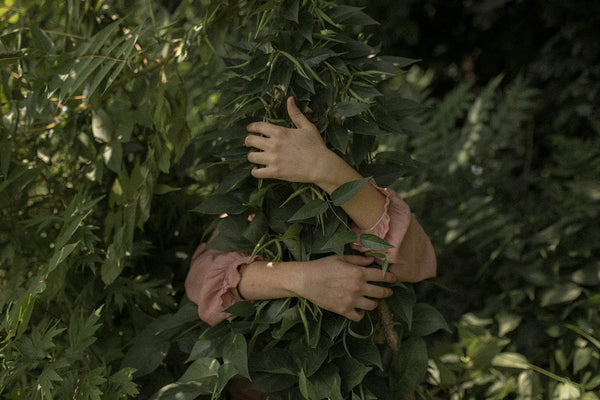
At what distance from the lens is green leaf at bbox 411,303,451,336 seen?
0.81 metres

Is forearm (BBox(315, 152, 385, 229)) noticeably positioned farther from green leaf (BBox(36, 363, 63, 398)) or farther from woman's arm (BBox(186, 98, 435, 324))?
green leaf (BBox(36, 363, 63, 398))

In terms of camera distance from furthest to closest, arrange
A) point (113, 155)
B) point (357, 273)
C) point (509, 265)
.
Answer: point (509, 265) → point (113, 155) → point (357, 273)

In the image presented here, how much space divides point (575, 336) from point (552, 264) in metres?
0.17

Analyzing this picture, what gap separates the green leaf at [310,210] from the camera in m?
0.68

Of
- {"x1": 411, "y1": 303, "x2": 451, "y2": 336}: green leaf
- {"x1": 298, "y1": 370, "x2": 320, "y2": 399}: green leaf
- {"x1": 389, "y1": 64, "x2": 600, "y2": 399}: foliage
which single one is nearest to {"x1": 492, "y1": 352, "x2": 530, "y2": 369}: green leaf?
{"x1": 389, "y1": 64, "x2": 600, "y2": 399}: foliage

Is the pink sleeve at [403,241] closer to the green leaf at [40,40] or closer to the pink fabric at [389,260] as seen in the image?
the pink fabric at [389,260]

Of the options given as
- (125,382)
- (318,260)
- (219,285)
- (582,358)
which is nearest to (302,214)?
(318,260)

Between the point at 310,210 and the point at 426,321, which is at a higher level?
the point at 310,210

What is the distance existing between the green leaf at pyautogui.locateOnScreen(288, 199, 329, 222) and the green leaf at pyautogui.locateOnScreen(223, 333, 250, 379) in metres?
0.19

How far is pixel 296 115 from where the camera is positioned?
734 mm

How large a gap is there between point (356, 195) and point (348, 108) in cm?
12

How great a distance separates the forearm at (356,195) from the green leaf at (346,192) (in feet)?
0.10

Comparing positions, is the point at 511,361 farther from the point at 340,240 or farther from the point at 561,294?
the point at 340,240

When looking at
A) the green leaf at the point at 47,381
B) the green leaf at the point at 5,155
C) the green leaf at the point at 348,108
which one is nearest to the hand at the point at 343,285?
the green leaf at the point at 348,108
